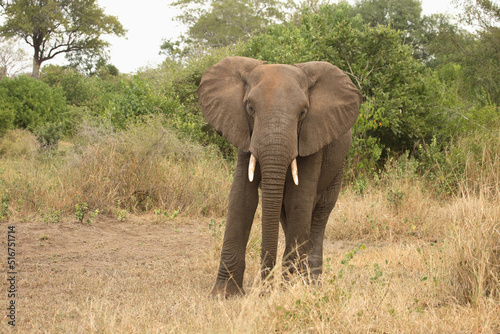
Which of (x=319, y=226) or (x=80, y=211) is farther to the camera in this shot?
(x=80, y=211)

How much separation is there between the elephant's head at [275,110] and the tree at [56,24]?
27044 mm

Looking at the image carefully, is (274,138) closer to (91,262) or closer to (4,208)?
(91,262)

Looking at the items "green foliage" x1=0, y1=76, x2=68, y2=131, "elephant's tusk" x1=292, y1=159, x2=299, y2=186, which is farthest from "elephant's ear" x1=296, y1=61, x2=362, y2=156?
"green foliage" x1=0, y1=76, x2=68, y2=131

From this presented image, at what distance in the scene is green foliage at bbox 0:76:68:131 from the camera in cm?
1789

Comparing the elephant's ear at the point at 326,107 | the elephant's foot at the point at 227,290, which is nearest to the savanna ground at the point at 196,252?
the elephant's foot at the point at 227,290

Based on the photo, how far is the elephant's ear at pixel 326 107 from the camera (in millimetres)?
4914

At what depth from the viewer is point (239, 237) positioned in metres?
5.00

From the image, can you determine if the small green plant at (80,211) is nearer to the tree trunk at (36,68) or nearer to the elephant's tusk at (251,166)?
the elephant's tusk at (251,166)

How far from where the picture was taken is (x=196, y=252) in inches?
283

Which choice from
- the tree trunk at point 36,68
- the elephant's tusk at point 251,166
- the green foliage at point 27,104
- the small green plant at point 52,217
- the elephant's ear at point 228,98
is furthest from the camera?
the tree trunk at point 36,68

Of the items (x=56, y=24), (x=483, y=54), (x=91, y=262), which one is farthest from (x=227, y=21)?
(x=91, y=262)

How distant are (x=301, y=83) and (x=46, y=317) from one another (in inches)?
110

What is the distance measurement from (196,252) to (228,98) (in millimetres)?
2721

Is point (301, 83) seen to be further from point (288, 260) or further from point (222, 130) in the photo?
point (288, 260)
